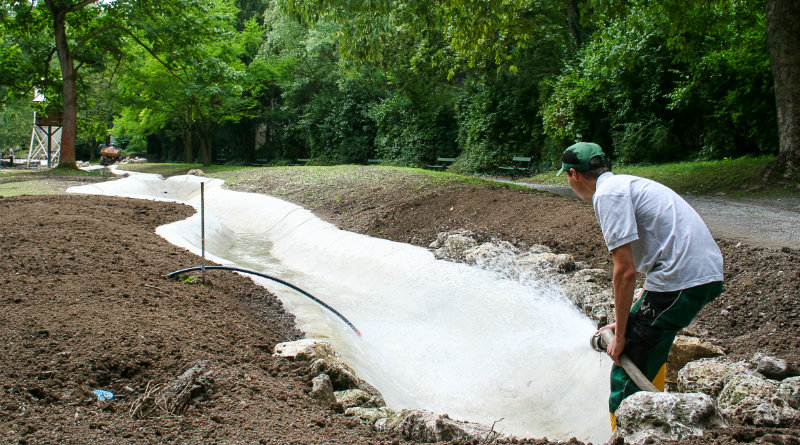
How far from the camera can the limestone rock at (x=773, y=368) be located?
3814mm

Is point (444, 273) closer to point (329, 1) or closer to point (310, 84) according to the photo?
point (329, 1)

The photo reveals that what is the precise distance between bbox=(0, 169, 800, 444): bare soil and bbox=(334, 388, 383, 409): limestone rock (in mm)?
251

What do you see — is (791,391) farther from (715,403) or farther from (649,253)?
(649,253)

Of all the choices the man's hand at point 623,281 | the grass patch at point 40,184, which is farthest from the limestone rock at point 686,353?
the grass patch at point 40,184

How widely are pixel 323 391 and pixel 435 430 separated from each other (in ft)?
2.90

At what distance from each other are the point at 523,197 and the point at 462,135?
14.2 m

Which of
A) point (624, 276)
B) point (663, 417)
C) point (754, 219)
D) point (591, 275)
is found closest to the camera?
point (663, 417)

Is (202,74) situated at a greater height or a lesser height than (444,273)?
greater

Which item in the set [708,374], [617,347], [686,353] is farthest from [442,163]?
[617,347]

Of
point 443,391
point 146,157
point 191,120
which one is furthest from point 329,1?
point 146,157

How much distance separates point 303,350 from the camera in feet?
13.9

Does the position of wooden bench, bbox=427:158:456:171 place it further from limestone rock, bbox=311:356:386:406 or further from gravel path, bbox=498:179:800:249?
limestone rock, bbox=311:356:386:406

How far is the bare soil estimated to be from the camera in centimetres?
289

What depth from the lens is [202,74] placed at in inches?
813
